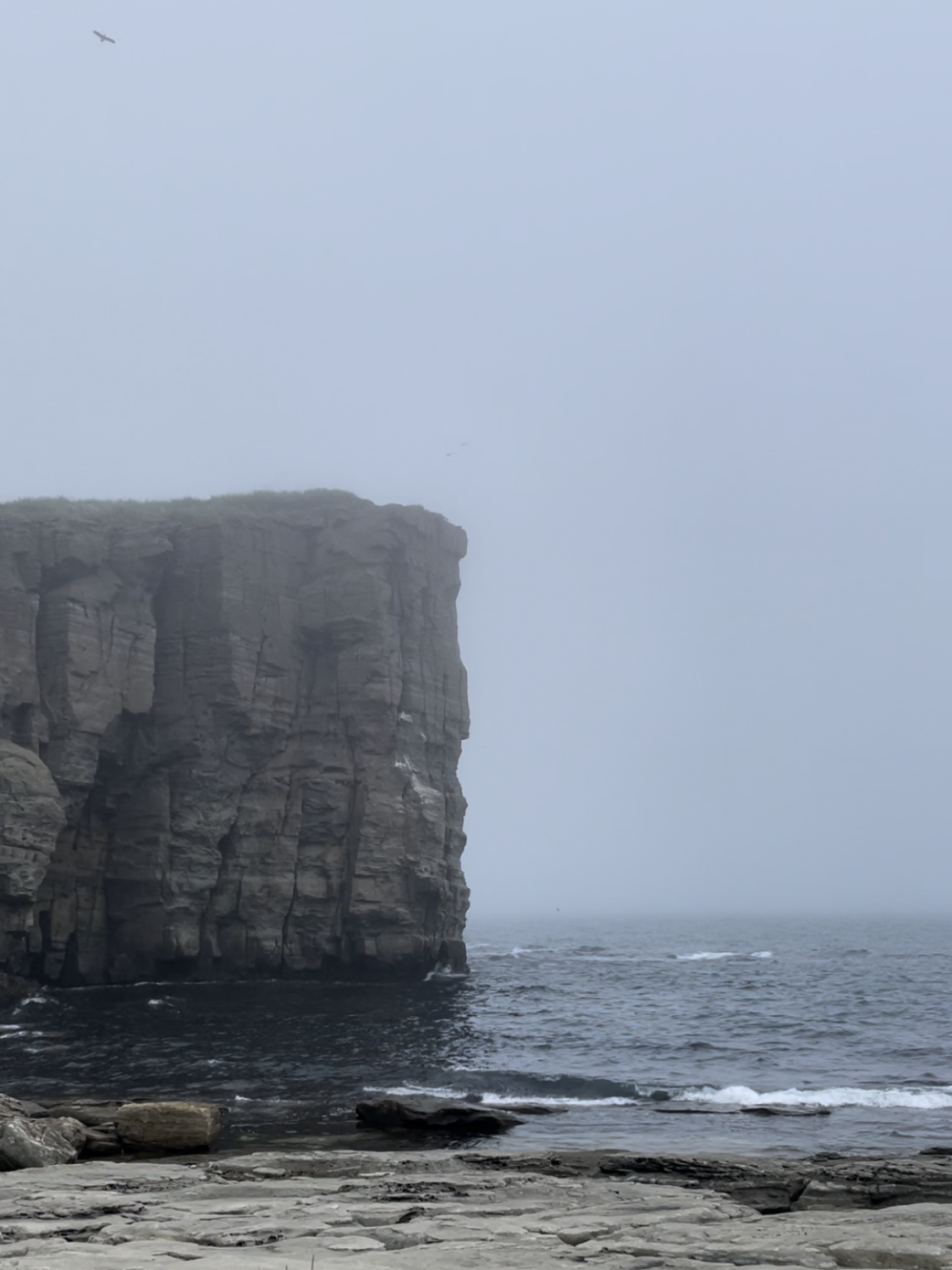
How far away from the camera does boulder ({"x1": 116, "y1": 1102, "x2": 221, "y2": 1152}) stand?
22.5m

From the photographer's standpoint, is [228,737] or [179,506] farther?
[179,506]

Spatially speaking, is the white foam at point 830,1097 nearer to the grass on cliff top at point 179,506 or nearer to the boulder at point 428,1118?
the boulder at point 428,1118

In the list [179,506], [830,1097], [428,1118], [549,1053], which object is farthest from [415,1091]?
[179,506]

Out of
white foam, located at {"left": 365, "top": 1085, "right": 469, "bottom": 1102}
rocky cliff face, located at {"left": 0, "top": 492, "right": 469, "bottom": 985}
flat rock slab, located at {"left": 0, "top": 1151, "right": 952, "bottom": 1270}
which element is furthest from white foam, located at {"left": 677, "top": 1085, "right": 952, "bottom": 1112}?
rocky cliff face, located at {"left": 0, "top": 492, "right": 469, "bottom": 985}

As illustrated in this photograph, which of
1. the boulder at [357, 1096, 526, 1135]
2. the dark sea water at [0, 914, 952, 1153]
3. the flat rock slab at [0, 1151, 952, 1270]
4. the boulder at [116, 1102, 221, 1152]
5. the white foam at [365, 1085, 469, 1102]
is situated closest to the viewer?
the flat rock slab at [0, 1151, 952, 1270]

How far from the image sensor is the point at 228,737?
6022 cm

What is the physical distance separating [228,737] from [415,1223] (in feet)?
160

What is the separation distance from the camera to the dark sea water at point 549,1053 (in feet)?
84.8

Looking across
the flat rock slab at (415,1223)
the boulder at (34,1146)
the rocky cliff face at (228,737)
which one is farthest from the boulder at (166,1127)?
the rocky cliff face at (228,737)

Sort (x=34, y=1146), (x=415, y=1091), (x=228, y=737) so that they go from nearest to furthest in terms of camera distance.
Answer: (x=34, y=1146) < (x=415, y=1091) < (x=228, y=737)

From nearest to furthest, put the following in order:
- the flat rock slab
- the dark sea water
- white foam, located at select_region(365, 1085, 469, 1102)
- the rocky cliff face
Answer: the flat rock slab < the dark sea water < white foam, located at select_region(365, 1085, 469, 1102) < the rocky cliff face

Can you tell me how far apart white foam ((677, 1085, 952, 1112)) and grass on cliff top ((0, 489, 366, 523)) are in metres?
43.2

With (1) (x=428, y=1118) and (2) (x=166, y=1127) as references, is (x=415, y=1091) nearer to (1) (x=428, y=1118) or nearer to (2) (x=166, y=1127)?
(1) (x=428, y=1118)

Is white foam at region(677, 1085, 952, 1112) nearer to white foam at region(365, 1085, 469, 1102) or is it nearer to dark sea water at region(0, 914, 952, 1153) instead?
dark sea water at region(0, 914, 952, 1153)
